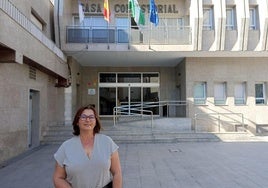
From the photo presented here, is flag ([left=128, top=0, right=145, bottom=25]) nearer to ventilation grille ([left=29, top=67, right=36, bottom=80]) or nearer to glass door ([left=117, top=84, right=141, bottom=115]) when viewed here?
ventilation grille ([left=29, top=67, right=36, bottom=80])

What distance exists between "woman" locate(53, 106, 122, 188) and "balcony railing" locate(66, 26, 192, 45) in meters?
14.4

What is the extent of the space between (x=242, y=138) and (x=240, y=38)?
220 inches

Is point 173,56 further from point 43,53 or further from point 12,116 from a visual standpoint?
point 12,116

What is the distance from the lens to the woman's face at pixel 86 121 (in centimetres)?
264

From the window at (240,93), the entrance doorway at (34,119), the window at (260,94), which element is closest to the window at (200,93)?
the window at (240,93)

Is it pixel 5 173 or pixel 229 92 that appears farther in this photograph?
pixel 229 92

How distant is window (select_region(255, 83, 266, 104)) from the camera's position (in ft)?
61.4

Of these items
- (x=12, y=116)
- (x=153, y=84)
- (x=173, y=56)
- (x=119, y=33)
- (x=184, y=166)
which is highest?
(x=119, y=33)

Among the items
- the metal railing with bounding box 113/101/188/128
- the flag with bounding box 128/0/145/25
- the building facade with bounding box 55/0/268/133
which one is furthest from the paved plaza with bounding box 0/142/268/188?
the flag with bounding box 128/0/145/25

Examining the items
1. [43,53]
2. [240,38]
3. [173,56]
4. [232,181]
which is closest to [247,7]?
[240,38]

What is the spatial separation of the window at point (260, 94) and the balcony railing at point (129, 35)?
215 inches

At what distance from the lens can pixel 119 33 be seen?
1700 cm

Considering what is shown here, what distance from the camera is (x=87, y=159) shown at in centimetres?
246

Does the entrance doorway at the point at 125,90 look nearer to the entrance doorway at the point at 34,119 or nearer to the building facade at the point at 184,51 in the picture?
the building facade at the point at 184,51
